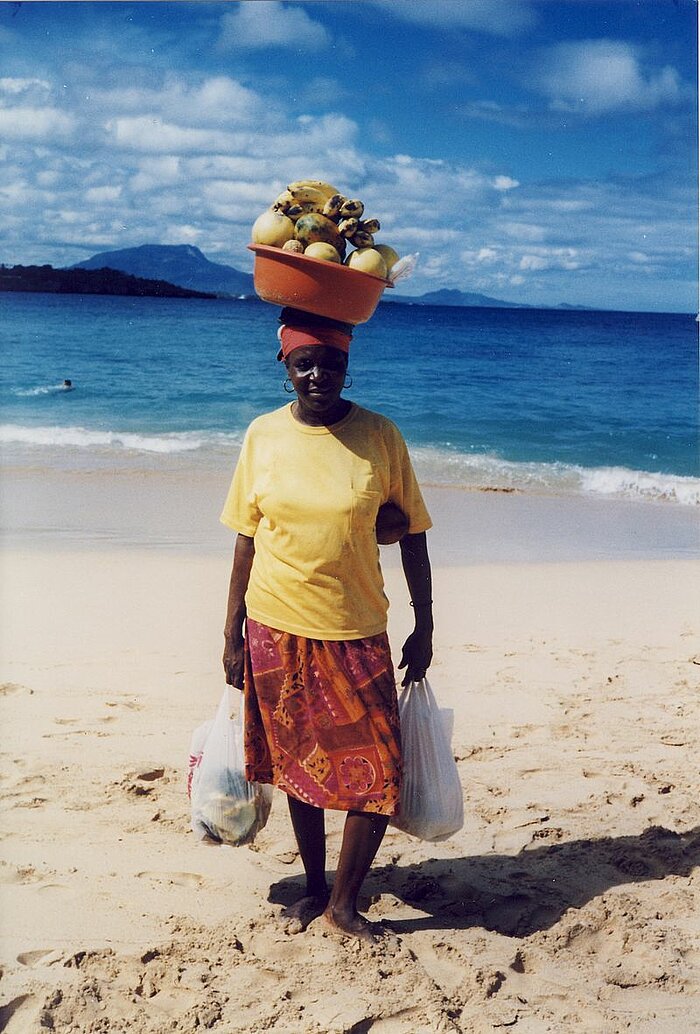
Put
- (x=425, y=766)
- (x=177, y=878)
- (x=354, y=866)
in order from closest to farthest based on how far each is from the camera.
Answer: (x=354, y=866)
(x=425, y=766)
(x=177, y=878)

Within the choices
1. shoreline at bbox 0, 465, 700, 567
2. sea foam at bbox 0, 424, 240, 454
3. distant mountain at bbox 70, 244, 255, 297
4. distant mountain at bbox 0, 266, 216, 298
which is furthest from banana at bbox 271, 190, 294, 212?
distant mountain at bbox 70, 244, 255, 297

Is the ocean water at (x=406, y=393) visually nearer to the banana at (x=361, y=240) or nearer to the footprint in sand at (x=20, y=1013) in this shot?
the banana at (x=361, y=240)

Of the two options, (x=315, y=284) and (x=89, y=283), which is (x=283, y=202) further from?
(x=89, y=283)

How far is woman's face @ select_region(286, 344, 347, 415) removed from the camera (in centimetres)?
258

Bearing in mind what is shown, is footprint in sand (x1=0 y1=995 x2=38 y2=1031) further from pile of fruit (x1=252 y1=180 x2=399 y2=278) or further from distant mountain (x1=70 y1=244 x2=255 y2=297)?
distant mountain (x1=70 y1=244 x2=255 y2=297)

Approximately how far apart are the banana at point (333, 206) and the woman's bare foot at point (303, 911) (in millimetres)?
1882

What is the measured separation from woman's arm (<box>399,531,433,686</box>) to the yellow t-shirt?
0.11 metres

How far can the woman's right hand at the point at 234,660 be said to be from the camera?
9.23 ft

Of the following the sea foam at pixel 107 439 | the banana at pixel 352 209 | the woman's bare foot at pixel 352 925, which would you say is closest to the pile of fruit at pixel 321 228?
the banana at pixel 352 209

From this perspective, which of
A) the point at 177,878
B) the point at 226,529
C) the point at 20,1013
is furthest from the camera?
the point at 226,529

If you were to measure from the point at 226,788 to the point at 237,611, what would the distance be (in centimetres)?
52

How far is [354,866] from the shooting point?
8.93ft

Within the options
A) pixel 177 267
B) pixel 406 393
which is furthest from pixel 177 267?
pixel 406 393

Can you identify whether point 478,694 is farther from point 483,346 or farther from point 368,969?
point 483,346
